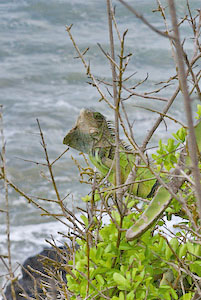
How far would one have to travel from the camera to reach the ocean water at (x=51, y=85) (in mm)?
8000

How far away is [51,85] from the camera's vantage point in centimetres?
1205

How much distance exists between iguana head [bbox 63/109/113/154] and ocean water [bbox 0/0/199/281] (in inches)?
176

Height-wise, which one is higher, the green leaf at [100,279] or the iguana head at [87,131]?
the iguana head at [87,131]

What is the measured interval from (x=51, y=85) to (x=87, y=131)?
9.86 meters

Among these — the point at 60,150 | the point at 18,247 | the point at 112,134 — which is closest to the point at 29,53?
the point at 60,150

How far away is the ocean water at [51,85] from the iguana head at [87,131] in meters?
4.46

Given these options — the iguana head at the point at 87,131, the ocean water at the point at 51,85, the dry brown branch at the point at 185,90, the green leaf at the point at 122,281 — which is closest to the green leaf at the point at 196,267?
the green leaf at the point at 122,281

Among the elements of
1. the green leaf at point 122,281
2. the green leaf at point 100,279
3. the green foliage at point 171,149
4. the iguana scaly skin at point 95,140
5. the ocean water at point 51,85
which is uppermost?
the green foliage at point 171,149

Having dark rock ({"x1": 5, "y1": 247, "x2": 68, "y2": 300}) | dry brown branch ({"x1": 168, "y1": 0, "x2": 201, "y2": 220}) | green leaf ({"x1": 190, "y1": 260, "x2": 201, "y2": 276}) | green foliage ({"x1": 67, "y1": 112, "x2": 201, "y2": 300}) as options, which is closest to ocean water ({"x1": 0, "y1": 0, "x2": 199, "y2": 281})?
dark rock ({"x1": 5, "y1": 247, "x2": 68, "y2": 300})

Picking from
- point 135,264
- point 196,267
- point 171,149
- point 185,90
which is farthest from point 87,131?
point 185,90

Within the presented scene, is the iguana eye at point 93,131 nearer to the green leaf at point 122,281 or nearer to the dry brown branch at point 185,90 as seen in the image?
the green leaf at point 122,281

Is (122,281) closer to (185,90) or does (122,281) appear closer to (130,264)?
(130,264)

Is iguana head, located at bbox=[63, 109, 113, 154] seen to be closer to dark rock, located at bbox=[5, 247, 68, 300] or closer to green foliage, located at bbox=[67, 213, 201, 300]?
dark rock, located at bbox=[5, 247, 68, 300]

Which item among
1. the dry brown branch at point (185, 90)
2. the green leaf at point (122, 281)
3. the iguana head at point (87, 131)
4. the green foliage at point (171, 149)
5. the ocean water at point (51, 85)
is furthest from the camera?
the ocean water at point (51, 85)
